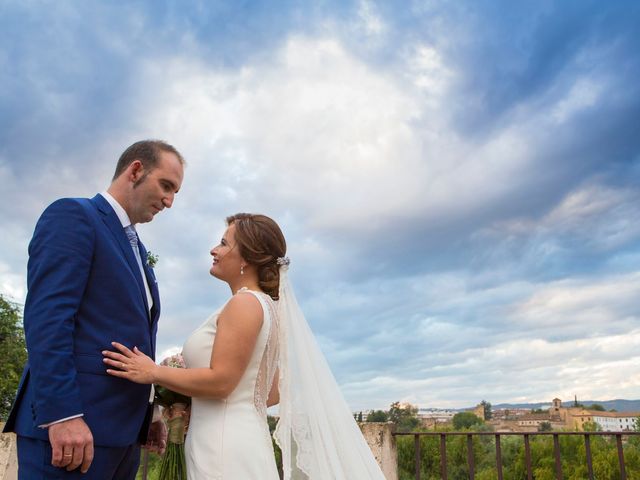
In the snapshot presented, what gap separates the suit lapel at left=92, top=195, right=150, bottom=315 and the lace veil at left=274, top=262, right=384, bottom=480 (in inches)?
29.1

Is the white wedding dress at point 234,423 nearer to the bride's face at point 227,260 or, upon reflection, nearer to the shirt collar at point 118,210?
the bride's face at point 227,260

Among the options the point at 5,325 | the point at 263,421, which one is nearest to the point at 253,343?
the point at 263,421

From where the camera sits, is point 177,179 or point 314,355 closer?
point 177,179

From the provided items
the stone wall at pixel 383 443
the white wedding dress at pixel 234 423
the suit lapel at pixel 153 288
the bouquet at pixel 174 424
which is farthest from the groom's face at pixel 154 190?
the stone wall at pixel 383 443

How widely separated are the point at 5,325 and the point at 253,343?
19717 millimetres

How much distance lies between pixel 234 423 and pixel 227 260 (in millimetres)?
781

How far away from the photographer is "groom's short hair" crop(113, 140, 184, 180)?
2.61m

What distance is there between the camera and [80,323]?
2252 millimetres

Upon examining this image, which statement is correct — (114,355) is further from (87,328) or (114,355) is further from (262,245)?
(262,245)

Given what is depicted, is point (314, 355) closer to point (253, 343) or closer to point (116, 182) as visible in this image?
point (253, 343)

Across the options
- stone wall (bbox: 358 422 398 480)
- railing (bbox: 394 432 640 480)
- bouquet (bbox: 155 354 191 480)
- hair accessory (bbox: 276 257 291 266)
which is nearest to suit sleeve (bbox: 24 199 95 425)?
bouquet (bbox: 155 354 191 480)

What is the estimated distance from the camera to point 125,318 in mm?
2361

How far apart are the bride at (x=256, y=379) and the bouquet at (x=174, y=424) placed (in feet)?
0.23

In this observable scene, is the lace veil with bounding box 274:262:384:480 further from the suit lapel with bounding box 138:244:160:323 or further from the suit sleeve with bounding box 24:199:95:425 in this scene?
the suit sleeve with bounding box 24:199:95:425
